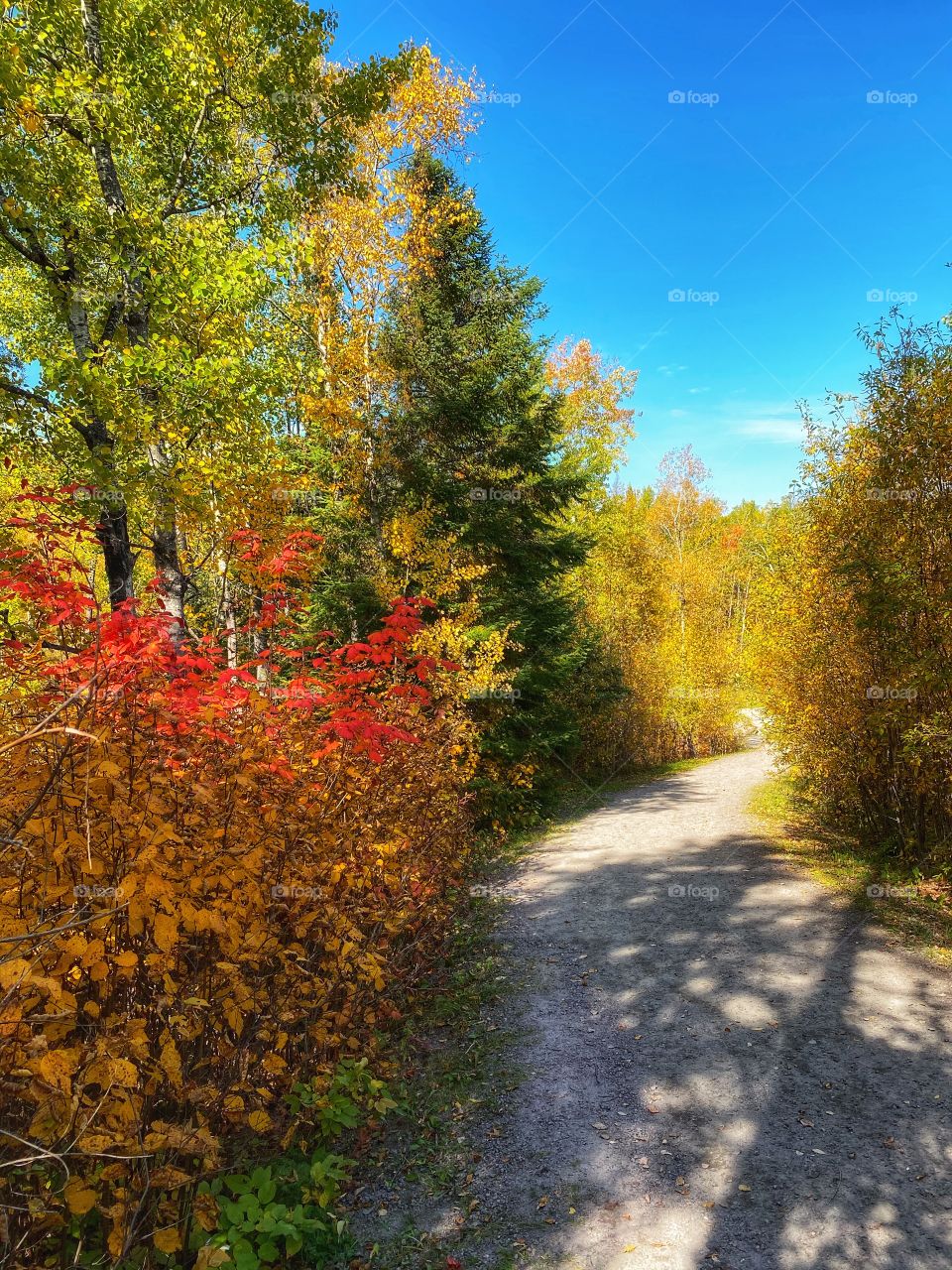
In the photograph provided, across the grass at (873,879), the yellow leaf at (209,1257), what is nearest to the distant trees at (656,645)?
the grass at (873,879)

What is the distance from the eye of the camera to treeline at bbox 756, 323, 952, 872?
6.90m

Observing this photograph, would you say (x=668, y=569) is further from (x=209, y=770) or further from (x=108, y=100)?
(x=209, y=770)

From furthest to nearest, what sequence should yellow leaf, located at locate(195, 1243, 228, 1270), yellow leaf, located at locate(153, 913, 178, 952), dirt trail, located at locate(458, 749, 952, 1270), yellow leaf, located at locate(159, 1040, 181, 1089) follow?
dirt trail, located at locate(458, 749, 952, 1270) < yellow leaf, located at locate(195, 1243, 228, 1270) < yellow leaf, located at locate(159, 1040, 181, 1089) < yellow leaf, located at locate(153, 913, 178, 952)

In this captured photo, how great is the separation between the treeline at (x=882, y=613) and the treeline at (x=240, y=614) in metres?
4.56

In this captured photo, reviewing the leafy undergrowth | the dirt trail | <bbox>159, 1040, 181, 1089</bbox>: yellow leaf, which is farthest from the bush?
the dirt trail

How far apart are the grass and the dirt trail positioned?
37cm

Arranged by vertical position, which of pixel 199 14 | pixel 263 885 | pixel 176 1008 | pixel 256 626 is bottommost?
pixel 176 1008

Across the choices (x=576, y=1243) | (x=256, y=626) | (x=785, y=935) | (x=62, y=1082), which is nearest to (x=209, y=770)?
(x=62, y=1082)

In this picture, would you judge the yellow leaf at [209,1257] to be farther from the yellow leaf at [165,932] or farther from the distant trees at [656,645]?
the distant trees at [656,645]

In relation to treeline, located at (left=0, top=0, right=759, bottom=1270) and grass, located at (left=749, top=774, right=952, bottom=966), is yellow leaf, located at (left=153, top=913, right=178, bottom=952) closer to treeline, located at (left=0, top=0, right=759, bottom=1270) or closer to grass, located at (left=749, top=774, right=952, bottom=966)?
treeline, located at (left=0, top=0, right=759, bottom=1270)

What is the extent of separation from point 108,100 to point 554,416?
316 inches

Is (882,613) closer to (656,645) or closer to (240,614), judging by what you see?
(240,614)

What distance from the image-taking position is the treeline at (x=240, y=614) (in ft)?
7.68

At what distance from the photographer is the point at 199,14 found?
22.9ft
